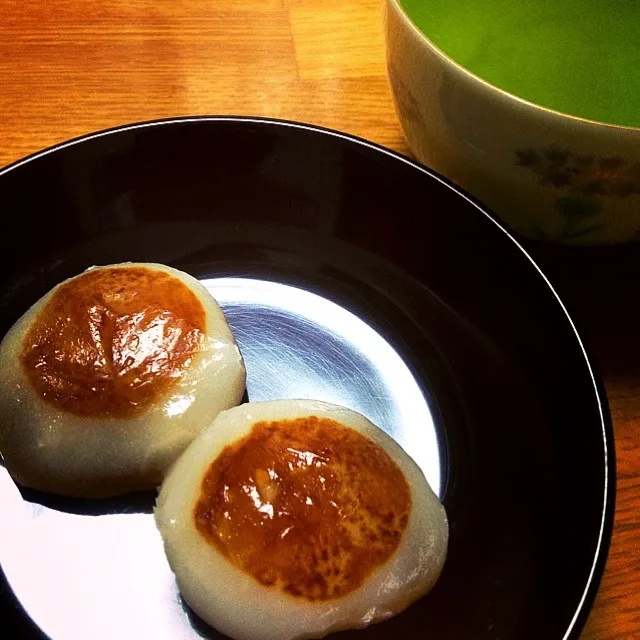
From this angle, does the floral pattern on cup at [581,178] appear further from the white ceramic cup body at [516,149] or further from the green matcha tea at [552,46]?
the green matcha tea at [552,46]

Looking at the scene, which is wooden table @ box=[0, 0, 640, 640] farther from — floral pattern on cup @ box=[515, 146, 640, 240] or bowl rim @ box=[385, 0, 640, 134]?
bowl rim @ box=[385, 0, 640, 134]

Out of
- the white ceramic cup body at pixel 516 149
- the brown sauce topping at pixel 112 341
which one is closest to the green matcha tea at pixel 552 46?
the white ceramic cup body at pixel 516 149

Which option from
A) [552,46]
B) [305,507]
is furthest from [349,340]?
[552,46]

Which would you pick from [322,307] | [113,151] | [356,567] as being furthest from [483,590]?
[113,151]

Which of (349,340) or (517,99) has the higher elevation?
(517,99)

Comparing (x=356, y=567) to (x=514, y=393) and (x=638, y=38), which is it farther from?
(x=638, y=38)

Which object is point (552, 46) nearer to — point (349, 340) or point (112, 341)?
point (349, 340)
